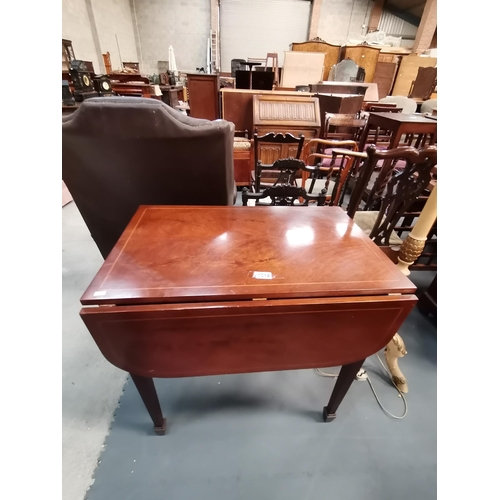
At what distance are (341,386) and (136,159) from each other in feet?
4.55

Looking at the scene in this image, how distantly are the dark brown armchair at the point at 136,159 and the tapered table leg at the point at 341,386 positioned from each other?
1031mm

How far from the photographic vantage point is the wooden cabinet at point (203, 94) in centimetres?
327

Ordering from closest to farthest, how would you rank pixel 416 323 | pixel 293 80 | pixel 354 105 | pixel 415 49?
pixel 416 323 → pixel 354 105 → pixel 293 80 → pixel 415 49

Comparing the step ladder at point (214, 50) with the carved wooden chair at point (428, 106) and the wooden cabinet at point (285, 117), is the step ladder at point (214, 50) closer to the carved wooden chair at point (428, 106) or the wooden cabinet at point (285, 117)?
the carved wooden chair at point (428, 106)

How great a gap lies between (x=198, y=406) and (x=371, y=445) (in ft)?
2.51

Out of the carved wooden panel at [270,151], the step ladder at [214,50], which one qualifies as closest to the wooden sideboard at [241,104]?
the carved wooden panel at [270,151]

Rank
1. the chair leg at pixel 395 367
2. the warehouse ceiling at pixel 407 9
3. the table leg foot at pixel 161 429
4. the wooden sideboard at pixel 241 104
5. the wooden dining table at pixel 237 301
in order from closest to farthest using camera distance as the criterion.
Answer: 1. the wooden dining table at pixel 237 301
2. the table leg foot at pixel 161 429
3. the chair leg at pixel 395 367
4. the wooden sideboard at pixel 241 104
5. the warehouse ceiling at pixel 407 9

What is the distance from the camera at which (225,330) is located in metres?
0.69

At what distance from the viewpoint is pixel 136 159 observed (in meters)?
1.26

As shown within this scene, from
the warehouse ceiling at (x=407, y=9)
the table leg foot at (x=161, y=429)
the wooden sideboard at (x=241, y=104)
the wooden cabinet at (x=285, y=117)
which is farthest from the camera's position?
the warehouse ceiling at (x=407, y=9)

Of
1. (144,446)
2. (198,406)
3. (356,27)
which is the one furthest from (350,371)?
(356,27)

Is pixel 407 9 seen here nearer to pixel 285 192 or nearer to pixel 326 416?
pixel 285 192

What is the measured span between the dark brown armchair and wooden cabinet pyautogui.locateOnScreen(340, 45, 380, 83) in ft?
23.2

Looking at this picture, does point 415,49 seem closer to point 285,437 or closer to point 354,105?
point 354,105
